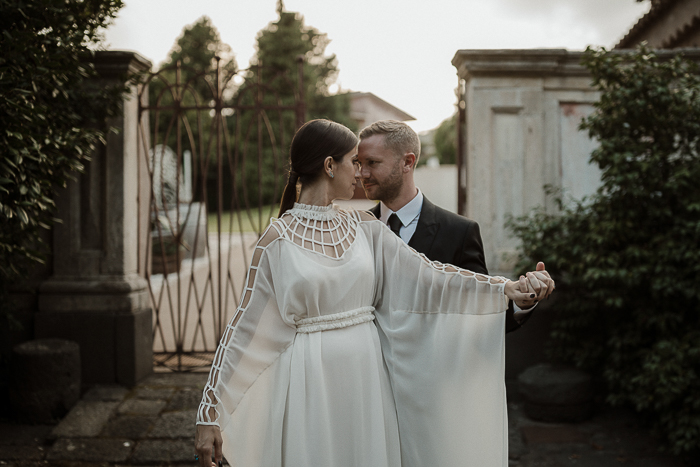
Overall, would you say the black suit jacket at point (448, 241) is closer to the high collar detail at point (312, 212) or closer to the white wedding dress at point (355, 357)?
the white wedding dress at point (355, 357)

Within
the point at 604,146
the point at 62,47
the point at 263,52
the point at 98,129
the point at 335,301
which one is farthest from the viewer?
the point at 263,52

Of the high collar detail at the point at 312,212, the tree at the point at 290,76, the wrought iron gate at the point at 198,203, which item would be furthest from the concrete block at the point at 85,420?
the tree at the point at 290,76

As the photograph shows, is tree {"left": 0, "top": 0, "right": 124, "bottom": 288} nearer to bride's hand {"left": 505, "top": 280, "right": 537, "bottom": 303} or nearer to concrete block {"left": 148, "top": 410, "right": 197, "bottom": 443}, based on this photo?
concrete block {"left": 148, "top": 410, "right": 197, "bottom": 443}

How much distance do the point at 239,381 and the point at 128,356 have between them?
3381mm

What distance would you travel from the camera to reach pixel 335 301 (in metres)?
1.99

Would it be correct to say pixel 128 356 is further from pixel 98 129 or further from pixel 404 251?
pixel 404 251

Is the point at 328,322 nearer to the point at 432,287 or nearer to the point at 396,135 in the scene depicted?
the point at 432,287

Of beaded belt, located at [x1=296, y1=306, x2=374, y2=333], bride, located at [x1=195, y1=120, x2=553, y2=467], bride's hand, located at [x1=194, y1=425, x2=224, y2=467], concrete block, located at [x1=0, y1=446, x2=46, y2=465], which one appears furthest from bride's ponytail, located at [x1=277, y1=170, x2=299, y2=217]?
concrete block, located at [x1=0, y1=446, x2=46, y2=465]

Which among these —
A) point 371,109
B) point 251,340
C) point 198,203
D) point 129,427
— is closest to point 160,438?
point 129,427

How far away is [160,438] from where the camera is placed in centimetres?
416

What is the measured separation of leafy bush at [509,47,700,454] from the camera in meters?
3.76

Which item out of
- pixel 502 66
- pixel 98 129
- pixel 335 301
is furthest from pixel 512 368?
pixel 98 129

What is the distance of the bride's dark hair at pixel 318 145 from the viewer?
2029 millimetres

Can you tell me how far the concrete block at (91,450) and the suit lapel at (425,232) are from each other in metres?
2.77
